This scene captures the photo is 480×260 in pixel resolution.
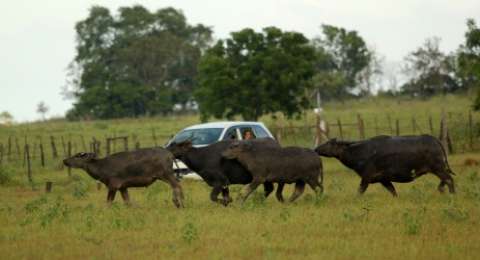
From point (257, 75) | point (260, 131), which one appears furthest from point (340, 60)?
point (260, 131)

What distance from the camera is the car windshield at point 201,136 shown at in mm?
25578

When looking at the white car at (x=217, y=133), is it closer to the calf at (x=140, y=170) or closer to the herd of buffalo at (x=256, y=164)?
the herd of buffalo at (x=256, y=164)

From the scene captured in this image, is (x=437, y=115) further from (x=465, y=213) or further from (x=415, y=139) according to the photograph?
(x=465, y=213)

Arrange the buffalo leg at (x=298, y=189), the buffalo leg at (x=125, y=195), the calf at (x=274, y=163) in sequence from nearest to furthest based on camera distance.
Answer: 1. the calf at (x=274, y=163)
2. the buffalo leg at (x=125, y=195)
3. the buffalo leg at (x=298, y=189)

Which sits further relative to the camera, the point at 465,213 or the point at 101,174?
the point at 101,174

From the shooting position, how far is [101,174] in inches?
792

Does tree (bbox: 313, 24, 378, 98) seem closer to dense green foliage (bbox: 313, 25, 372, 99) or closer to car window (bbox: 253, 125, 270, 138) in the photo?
dense green foliage (bbox: 313, 25, 372, 99)

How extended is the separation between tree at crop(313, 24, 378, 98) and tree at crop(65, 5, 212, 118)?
11.6 m

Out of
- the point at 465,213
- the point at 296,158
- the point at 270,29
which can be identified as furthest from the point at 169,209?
the point at 270,29

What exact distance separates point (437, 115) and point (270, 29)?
14.6 meters

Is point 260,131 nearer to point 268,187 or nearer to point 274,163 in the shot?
point 268,187

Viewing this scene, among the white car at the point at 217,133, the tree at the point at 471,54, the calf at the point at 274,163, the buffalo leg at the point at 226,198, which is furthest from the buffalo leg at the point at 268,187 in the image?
the tree at the point at 471,54

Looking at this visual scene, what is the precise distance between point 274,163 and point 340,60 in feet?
225

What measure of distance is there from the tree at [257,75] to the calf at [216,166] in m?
29.2
